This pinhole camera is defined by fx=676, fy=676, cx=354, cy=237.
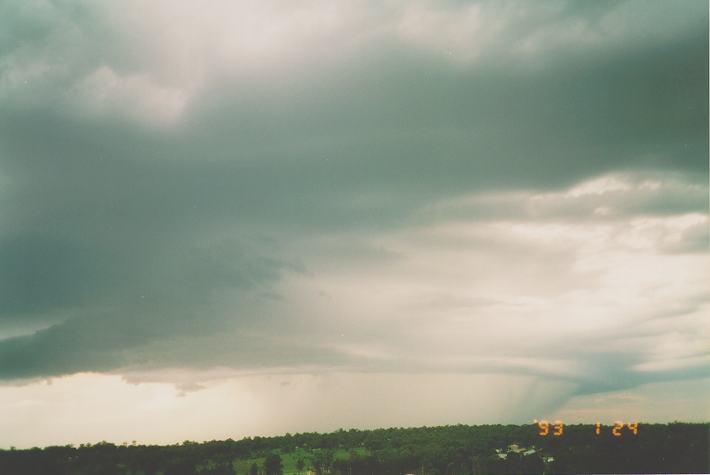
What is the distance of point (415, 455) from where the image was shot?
85.6 meters

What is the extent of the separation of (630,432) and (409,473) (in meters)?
41.9

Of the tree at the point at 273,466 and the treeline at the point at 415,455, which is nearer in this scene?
the treeline at the point at 415,455

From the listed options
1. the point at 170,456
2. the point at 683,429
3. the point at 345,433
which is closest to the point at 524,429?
the point at 683,429

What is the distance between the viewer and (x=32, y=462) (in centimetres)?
9881

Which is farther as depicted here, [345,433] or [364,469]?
[345,433]

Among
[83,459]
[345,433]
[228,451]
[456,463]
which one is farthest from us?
[345,433]

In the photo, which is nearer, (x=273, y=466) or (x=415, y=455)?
(x=415, y=455)

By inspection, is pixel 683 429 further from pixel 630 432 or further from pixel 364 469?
pixel 364 469

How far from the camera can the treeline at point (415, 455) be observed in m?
78.1

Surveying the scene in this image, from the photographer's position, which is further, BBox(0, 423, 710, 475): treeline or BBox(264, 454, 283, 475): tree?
BBox(264, 454, 283, 475): tree

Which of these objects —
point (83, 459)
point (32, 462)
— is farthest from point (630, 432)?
point (32, 462)

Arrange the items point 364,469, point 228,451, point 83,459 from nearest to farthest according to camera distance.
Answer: point 364,469
point 83,459
point 228,451

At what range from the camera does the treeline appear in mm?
78125

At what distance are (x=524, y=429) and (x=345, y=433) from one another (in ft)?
114
